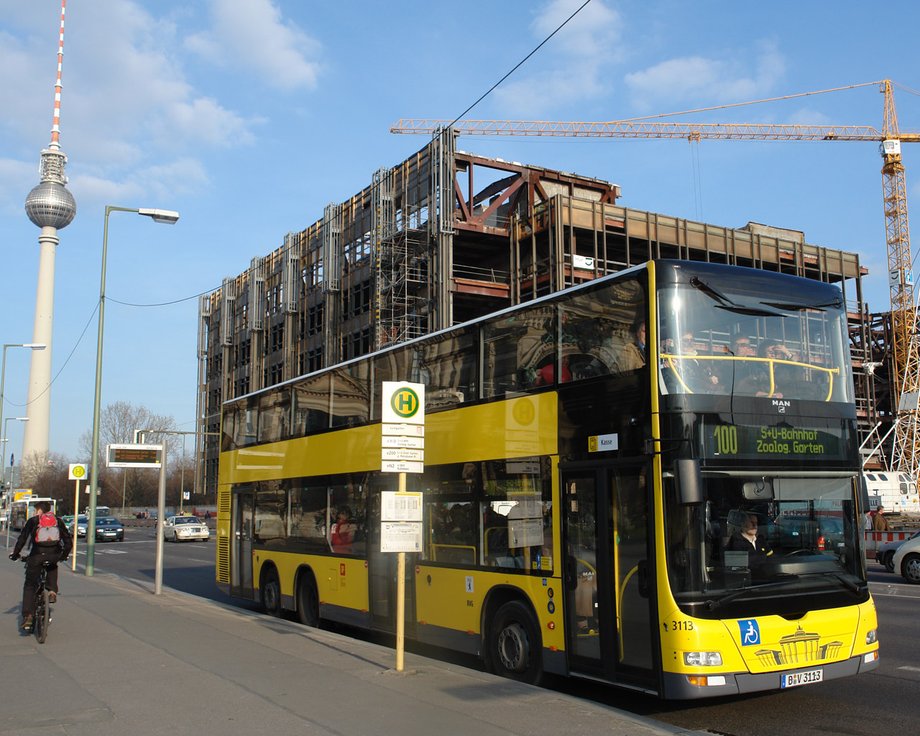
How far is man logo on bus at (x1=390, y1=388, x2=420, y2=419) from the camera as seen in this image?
945 cm

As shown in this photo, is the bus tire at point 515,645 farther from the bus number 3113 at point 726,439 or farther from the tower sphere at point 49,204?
the tower sphere at point 49,204

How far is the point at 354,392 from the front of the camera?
13.3 metres

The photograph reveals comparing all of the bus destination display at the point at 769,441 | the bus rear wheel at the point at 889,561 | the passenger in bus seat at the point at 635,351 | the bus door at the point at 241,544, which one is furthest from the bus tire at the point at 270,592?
the bus rear wheel at the point at 889,561

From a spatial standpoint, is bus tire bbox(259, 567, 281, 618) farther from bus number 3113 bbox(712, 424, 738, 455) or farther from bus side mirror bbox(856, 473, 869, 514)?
bus side mirror bbox(856, 473, 869, 514)

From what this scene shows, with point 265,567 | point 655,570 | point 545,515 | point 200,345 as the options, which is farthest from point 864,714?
point 200,345

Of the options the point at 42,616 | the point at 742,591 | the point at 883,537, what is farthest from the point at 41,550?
the point at 883,537

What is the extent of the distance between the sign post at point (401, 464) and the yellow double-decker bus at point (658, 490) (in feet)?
3.02

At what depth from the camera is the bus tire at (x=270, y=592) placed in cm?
1538

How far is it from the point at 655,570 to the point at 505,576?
241 cm

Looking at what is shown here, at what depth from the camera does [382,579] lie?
1207 cm

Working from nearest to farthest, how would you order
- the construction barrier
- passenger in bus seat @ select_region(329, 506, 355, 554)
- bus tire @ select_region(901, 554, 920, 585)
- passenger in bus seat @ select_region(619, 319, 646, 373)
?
passenger in bus seat @ select_region(619, 319, 646, 373) → passenger in bus seat @ select_region(329, 506, 355, 554) → bus tire @ select_region(901, 554, 920, 585) → the construction barrier

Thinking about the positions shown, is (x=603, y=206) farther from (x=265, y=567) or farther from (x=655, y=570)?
(x=655, y=570)

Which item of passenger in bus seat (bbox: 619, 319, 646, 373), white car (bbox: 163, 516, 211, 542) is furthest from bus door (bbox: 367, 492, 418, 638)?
white car (bbox: 163, 516, 211, 542)

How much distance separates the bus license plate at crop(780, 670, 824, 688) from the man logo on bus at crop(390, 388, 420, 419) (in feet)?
14.5
